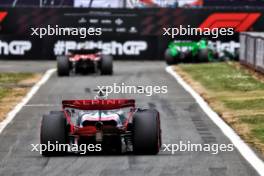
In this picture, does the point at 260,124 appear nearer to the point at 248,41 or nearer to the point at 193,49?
the point at 248,41

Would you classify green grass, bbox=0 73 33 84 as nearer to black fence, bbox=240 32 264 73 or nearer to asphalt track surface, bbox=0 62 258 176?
asphalt track surface, bbox=0 62 258 176

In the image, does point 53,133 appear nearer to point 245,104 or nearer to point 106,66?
point 245,104

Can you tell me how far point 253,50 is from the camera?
36.4 metres

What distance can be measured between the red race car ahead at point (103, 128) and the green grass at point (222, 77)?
13.1m

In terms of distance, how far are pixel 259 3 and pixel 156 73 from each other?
14431 mm

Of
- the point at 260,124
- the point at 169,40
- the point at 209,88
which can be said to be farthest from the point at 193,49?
the point at 260,124

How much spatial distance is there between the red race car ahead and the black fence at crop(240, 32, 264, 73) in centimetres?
1859

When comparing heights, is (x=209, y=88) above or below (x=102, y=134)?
below

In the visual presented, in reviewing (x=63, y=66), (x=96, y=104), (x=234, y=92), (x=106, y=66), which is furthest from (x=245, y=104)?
(x=63, y=66)

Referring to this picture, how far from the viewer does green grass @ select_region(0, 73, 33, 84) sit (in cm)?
3410

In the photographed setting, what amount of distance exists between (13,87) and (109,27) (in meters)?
15.7

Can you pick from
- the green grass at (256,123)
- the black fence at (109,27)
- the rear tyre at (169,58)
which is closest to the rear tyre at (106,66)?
the rear tyre at (169,58)

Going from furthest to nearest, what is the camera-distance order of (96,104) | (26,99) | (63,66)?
(63,66)
(26,99)
(96,104)

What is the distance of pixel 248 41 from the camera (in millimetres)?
38375
